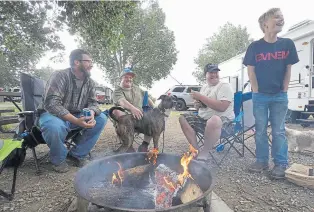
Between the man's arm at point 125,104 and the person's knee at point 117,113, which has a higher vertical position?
the man's arm at point 125,104

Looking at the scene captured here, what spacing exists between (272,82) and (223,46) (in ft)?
122

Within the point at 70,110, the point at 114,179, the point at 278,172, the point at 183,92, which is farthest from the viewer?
the point at 183,92

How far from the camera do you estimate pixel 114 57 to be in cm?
2775

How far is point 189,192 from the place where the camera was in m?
1.92

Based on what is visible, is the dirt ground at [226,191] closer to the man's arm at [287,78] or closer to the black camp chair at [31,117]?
the black camp chair at [31,117]

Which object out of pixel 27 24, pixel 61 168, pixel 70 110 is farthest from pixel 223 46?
pixel 61 168

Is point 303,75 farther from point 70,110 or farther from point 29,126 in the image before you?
point 29,126

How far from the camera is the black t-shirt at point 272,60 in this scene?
9.55ft

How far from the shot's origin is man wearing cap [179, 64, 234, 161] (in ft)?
10.7

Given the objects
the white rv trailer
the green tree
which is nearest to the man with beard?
the white rv trailer

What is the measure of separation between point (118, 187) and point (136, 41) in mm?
25430

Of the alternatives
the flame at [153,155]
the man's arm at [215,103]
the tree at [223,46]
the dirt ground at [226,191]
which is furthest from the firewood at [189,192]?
the tree at [223,46]

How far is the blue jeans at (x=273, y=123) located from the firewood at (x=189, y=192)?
1536 millimetres

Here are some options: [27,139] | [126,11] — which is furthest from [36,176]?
[126,11]
